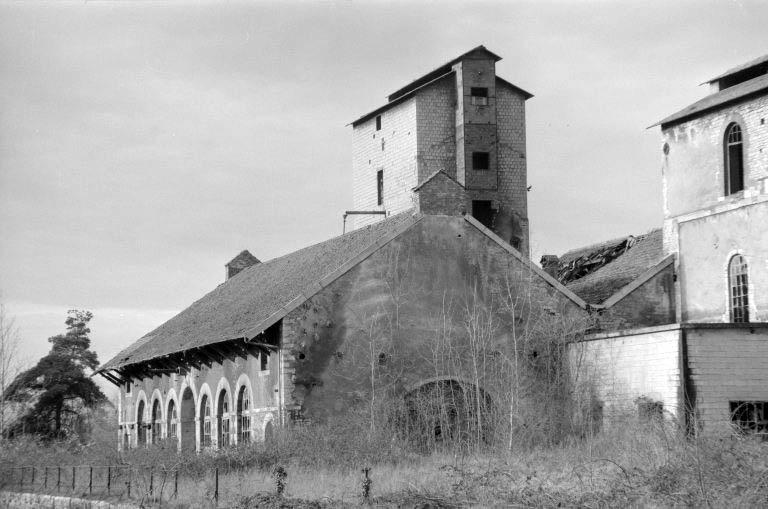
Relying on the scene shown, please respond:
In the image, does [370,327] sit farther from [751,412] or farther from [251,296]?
[751,412]

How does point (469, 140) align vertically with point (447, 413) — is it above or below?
above

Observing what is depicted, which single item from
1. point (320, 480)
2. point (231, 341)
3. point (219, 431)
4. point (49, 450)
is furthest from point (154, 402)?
point (320, 480)

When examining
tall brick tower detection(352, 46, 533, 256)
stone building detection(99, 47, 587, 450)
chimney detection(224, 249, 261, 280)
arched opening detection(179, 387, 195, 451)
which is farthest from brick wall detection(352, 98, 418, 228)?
arched opening detection(179, 387, 195, 451)

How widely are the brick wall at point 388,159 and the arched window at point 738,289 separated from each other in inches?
657

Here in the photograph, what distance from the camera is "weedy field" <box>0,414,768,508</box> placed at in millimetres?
14898

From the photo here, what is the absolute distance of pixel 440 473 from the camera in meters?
18.4

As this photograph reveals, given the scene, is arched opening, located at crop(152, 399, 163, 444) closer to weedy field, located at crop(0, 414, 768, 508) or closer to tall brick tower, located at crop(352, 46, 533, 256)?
weedy field, located at crop(0, 414, 768, 508)

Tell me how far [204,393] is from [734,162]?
15650 millimetres

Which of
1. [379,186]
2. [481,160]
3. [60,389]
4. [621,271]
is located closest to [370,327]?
[621,271]

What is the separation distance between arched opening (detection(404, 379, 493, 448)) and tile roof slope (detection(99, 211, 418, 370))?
3.68m

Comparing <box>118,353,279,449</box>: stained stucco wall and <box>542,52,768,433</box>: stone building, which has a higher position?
<box>542,52,768,433</box>: stone building

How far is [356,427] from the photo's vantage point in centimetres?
2361

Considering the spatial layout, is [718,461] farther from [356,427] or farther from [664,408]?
[356,427]

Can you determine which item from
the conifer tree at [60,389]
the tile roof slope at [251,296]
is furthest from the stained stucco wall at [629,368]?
the conifer tree at [60,389]
